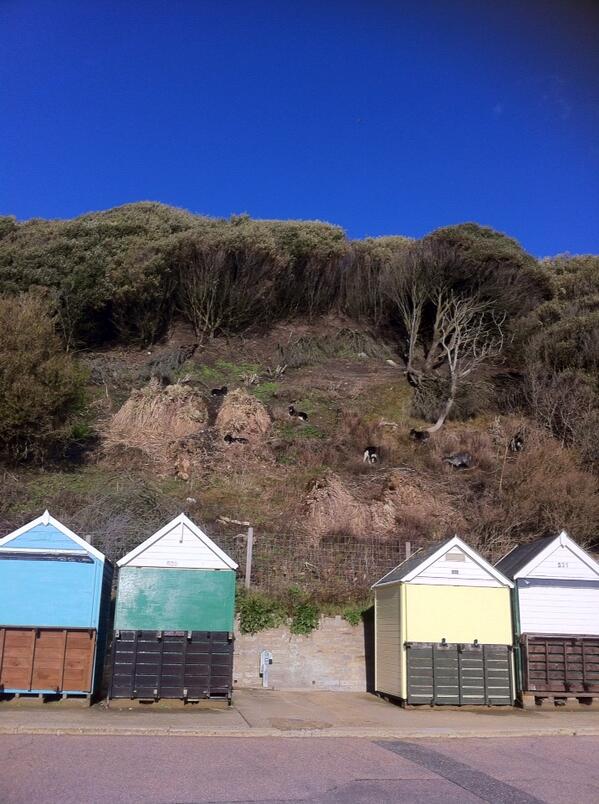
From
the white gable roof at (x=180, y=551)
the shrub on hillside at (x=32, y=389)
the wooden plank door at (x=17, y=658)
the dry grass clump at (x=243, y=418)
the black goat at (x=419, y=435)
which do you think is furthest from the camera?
the black goat at (x=419, y=435)

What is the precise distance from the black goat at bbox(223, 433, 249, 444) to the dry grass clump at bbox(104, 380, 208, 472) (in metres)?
1.20

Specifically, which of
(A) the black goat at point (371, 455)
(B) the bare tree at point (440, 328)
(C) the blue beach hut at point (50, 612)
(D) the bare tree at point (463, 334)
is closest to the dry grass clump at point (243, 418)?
(A) the black goat at point (371, 455)

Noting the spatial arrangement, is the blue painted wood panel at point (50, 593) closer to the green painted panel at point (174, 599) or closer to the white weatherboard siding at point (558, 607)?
the green painted panel at point (174, 599)

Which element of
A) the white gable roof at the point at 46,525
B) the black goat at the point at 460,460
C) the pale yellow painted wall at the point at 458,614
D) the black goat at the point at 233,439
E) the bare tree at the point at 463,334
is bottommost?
the pale yellow painted wall at the point at 458,614

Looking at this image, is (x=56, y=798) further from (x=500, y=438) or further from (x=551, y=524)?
(x=500, y=438)

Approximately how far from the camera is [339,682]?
14.8 metres

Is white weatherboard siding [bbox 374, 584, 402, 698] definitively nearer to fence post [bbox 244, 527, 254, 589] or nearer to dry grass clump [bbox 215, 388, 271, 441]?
fence post [bbox 244, 527, 254, 589]

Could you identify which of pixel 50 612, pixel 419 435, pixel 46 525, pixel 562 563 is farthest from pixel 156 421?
pixel 562 563

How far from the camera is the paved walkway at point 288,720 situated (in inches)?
389

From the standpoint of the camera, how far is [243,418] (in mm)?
23641

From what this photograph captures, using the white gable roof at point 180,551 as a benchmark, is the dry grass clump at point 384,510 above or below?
above

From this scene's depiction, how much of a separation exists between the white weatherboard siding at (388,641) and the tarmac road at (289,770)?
326 centimetres

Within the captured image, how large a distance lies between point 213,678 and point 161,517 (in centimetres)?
590

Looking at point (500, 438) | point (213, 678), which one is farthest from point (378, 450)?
point (213, 678)
